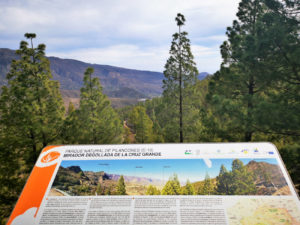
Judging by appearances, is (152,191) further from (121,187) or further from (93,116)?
(93,116)

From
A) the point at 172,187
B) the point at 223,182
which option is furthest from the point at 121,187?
the point at 223,182

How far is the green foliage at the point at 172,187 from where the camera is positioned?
3.89 m

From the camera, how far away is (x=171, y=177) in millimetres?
4168

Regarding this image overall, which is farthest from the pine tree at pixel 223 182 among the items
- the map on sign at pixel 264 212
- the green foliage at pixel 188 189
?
the green foliage at pixel 188 189

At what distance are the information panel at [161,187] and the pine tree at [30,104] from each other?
208 inches

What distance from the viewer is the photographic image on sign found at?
3.90 m

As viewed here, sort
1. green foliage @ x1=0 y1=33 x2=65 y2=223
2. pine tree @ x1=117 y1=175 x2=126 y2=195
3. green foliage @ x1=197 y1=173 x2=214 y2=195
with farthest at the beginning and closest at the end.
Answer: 1. green foliage @ x1=0 y1=33 x2=65 y2=223
2. pine tree @ x1=117 y1=175 x2=126 y2=195
3. green foliage @ x1=197 y1=173 x2=214 y2=195

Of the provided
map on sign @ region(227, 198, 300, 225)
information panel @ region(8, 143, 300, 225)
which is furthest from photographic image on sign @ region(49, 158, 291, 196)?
map on sign @ region(227, 198, 300, 225)

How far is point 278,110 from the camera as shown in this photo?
706cm

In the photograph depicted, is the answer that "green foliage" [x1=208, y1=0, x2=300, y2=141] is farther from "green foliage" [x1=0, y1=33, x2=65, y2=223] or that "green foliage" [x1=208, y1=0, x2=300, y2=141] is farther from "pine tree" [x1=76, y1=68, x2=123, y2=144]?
"green foliage" [x1=0, y1=33, x2=65, y2=223]

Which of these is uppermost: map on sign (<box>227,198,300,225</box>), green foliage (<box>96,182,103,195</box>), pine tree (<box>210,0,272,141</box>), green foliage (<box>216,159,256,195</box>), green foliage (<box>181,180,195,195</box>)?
pine tree (<box>210,0,272,141</box>)

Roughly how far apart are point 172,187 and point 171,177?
25 centimetres

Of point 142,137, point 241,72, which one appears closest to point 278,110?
point 241,72

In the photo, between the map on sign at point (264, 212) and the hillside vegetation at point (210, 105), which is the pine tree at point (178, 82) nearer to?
the hillside vegetation at point (210, 105)
